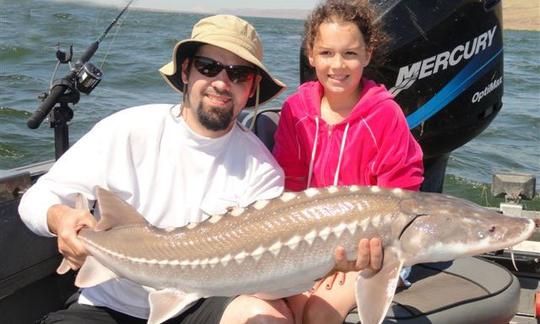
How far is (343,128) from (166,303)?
3.48 ft

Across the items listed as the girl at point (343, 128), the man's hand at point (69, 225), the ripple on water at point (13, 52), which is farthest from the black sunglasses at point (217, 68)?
the ripple on water at point (13, 52)

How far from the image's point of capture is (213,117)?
2.93 meters

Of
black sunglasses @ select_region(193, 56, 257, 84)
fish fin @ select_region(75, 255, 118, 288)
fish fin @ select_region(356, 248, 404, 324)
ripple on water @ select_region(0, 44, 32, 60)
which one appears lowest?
ripple on water @ select_region(0, 44, 32, 60)

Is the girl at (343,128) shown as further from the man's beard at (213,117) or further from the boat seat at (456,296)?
the man's beard at (213,117)

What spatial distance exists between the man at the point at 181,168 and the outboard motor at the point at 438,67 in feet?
3.40

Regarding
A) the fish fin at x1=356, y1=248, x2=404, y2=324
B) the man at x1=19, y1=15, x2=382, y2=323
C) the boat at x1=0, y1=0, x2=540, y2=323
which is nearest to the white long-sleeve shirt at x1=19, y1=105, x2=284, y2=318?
the man at x1=19, y1=15, x2=382, y2=323

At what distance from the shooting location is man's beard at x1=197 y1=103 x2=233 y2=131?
294cm

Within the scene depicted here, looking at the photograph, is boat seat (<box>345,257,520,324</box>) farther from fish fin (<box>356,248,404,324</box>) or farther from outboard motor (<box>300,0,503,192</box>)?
outboard motor (<box>300,0,503,192</box>)

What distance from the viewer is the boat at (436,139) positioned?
324cm

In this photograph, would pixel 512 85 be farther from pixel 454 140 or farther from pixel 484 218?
pixel 484 218

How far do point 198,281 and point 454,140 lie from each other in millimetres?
2086

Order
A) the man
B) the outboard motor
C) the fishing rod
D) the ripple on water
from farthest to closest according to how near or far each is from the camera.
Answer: the ripple on water → the outboard motor → the fishing rod → the man

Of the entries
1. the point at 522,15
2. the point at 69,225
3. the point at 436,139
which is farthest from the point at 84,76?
the point at 522,15

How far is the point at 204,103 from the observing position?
295 centimetres
